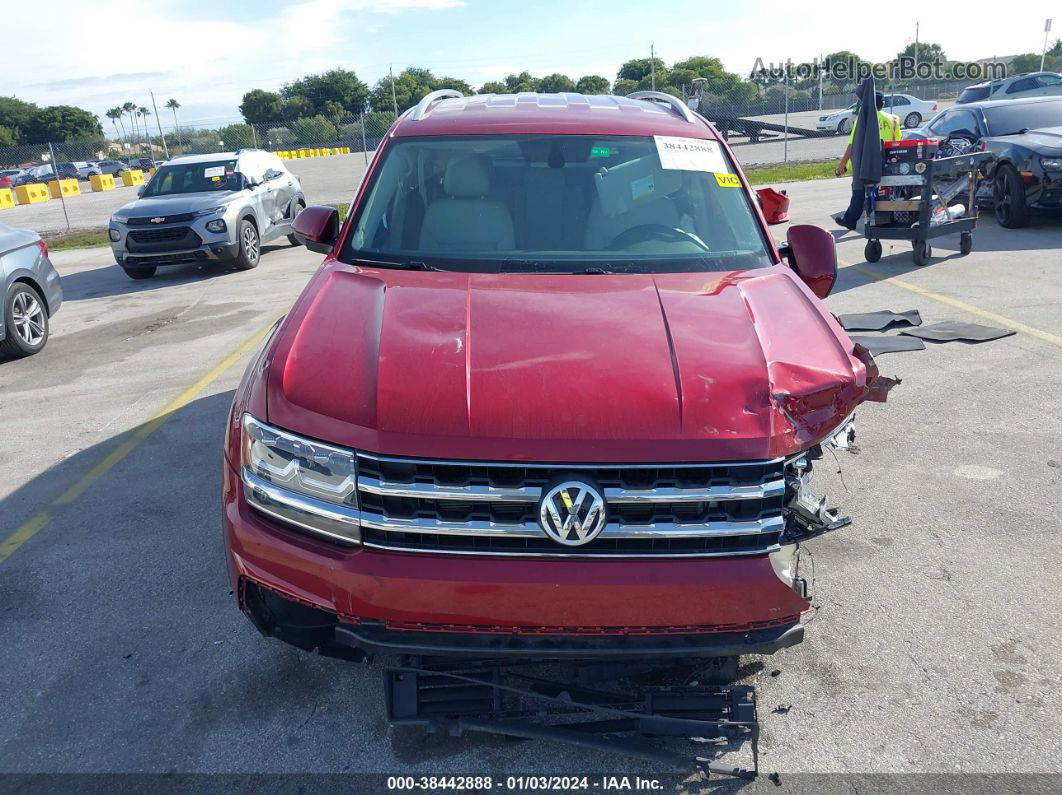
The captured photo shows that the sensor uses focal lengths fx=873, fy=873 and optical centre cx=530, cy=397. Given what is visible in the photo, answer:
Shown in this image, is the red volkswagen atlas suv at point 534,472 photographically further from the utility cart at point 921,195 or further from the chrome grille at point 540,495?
the utility cart at point 921,195

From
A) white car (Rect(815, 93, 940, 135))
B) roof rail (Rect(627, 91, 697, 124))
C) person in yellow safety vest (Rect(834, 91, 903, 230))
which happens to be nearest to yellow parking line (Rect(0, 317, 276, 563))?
roof rail (Rect(627, 91, 697, 124))

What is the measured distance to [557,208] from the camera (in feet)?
12.8

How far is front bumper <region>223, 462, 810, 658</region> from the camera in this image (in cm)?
239

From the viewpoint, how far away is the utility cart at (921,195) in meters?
9.80

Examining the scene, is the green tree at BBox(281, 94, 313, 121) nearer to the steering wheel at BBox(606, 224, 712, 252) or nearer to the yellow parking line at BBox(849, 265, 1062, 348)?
the yellow parking line at BBox(849, 265, 1062, 348)

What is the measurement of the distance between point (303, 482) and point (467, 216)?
69.4 inches

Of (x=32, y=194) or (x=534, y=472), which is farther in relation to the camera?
(x=32, y=194)

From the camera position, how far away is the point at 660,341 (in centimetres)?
277

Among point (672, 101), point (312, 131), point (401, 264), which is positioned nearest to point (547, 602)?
point (401, 264)

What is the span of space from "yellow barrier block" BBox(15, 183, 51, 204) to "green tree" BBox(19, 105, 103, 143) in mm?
62057

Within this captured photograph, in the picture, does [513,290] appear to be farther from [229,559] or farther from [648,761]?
[648,761]

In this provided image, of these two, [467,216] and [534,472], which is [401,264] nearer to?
[467,216]

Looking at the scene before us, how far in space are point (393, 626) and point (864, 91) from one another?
9.89 m

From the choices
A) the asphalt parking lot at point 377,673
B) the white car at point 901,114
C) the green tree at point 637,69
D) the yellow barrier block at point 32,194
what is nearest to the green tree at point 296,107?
the green tree at point 637,69
